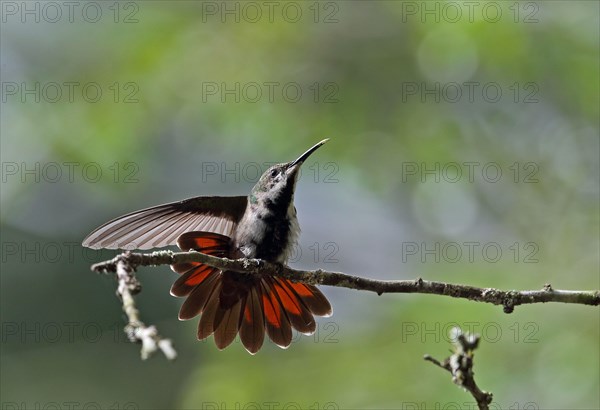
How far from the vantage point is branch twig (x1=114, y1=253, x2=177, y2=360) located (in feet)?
5.70

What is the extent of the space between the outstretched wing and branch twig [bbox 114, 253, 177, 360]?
1.32 meters

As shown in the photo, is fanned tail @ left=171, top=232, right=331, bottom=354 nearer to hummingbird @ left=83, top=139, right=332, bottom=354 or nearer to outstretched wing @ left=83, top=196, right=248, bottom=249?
hummingbird @ left=83, top=139, right=332, bottom=354

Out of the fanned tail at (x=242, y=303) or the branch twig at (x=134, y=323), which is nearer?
the branch twig at (x=134, y=323)

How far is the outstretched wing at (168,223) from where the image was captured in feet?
12.7

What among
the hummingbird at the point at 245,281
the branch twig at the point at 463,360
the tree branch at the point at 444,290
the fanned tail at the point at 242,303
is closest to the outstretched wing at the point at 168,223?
the hummingbird at the point at 245,281

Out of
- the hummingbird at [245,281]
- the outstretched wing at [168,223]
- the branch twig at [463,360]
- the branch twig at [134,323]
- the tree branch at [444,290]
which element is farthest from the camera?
the hummingbird at [245,281]

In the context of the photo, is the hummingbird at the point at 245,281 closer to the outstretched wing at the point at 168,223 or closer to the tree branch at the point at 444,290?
the outstretched wing at the point at 168,223

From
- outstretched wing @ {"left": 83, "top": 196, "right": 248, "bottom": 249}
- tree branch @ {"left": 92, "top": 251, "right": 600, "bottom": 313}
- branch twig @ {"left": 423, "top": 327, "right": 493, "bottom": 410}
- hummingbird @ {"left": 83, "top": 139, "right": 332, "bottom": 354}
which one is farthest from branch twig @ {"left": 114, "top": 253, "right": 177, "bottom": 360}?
hummingbird @ {"left": 83, "top": 139, "right": 332, "bottom": 354}

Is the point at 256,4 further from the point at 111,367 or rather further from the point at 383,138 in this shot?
the point at 111,367

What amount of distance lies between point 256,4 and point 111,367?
14.9 feet

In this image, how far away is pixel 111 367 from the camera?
877cm

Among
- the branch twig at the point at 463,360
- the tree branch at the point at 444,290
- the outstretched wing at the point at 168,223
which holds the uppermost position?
the outstretched wing at the point at 168,223

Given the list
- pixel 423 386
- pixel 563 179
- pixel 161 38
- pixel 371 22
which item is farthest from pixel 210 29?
pixel 423 386

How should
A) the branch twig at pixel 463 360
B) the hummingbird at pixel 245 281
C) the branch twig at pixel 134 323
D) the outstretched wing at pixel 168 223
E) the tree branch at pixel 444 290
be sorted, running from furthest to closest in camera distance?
the hummingbird at pixel 245 281, the outstretched wing at pixel 168 223, the tree branch at pixel 444 290, the branch twig at pixel 463 360, the branch twig at pixel 134 323
